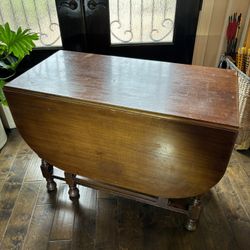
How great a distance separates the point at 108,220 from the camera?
1377mm

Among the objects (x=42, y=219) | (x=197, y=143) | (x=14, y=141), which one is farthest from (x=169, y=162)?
(x=14, y=141)

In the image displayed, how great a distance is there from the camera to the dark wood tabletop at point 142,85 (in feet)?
3.06

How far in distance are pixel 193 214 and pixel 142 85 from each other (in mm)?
702

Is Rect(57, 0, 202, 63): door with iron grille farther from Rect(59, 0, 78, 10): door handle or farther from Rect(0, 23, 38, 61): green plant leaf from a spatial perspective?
Rect(0, 23, 38, 61): green plant leaf

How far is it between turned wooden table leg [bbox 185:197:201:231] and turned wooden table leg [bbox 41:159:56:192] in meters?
0.82

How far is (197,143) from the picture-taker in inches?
35.6

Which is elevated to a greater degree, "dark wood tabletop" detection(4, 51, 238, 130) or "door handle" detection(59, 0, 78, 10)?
"door handle" detection(59, 0, 78, 10)

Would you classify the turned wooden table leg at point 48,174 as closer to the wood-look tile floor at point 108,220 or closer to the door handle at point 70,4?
the wood-look tile floor at point 108,220

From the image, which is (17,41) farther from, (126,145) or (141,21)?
(126,145)

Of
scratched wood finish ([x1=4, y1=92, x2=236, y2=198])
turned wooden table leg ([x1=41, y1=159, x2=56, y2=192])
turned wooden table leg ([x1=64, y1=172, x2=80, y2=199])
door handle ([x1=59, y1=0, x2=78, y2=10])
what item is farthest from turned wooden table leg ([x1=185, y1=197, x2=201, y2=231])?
door handle ([x1=59, y1=0, x2=78, y2=10])

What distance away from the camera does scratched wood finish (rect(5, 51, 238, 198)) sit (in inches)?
35.7

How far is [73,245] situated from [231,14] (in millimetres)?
1751

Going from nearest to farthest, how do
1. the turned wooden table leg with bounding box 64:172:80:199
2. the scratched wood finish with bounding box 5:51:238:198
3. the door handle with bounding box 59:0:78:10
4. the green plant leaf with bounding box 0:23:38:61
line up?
1. the scratched wood finish with bounding box 5:51:238:198
2. the turned wooden table leg with bounding box 64:172:80:199
3. the green plant leaf with bounding box 0:23:38:61
4. the door handle with bounding box 59:0:78:10

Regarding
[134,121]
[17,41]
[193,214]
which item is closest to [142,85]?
[134,121]
